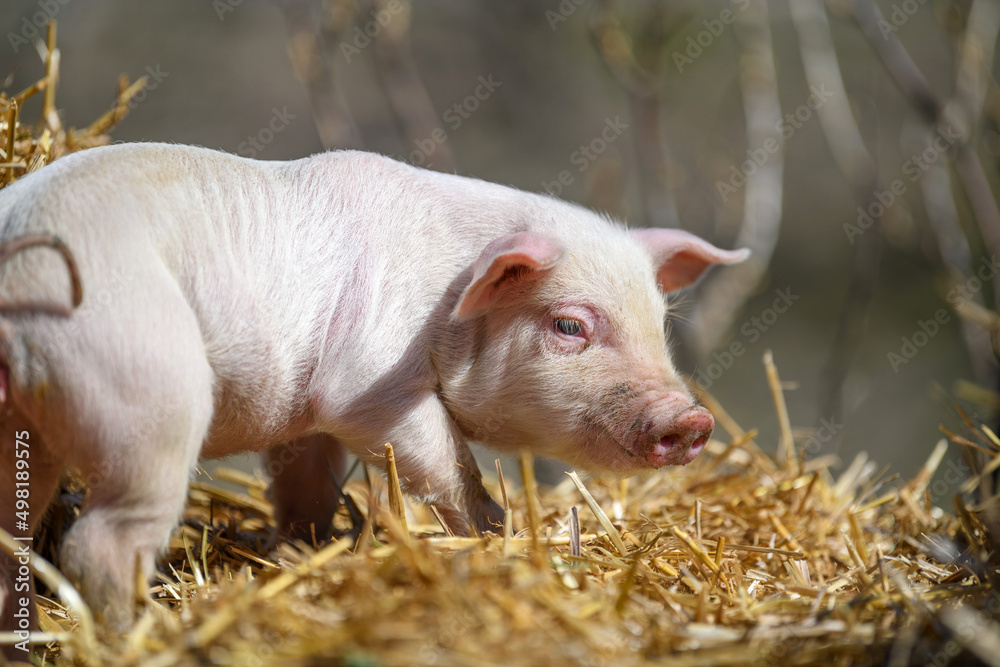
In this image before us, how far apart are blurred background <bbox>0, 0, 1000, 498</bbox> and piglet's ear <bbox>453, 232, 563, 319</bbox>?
348 cm

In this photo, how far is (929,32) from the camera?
8.70 meters

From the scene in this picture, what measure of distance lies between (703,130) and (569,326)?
6353mm

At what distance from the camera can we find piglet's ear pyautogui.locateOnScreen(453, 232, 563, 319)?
240cm

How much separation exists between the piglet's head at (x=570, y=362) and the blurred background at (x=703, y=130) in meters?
3.29

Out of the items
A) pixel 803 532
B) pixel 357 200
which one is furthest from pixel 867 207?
pixel 357 200

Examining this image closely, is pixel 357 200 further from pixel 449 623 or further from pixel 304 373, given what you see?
pixel 449 623

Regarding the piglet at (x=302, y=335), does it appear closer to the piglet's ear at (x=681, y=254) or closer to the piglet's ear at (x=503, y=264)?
the piglet's ear at (x=503, y=264)

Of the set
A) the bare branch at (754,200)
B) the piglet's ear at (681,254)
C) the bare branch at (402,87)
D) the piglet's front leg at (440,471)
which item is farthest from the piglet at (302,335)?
the bare branch at (754,200)

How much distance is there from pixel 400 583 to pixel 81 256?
1.12m

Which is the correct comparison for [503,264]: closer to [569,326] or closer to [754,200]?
[569,326]

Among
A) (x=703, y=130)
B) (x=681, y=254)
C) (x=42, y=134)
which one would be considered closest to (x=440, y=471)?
(x=681, y=254)

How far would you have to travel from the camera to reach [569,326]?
264 cm

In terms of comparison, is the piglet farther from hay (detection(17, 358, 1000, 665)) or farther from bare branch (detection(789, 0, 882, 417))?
bare branch (detection(789, 0, 882, 417))

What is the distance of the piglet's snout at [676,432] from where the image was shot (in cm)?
245
